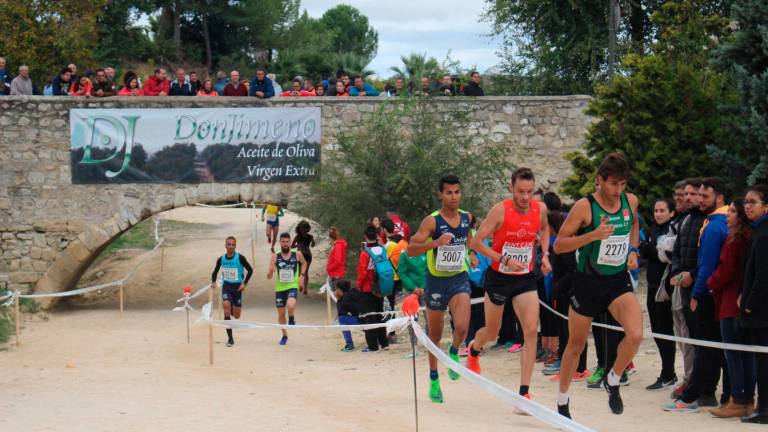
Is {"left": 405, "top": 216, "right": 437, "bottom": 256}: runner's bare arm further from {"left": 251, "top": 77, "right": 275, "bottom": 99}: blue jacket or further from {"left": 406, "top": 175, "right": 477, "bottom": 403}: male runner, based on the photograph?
{"left": 251, "top": 77, "right": 275, "bottom": 99}: blue jacket

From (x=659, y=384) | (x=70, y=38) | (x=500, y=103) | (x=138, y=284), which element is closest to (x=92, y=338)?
(x=138, y=284)

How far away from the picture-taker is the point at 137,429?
8.62 m

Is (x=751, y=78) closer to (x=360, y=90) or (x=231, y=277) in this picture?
(x=231, y=277)

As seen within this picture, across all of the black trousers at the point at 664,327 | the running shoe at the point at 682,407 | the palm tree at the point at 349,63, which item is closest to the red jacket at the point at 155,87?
the black trousers at the point at 664,327

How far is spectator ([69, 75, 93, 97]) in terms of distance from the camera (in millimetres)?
19922

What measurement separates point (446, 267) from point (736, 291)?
243cm

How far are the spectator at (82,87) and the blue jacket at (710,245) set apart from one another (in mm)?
14392

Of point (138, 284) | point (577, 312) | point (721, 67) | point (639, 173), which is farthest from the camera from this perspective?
point (138, 284)

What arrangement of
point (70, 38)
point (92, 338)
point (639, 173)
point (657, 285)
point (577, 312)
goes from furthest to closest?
point (70, 38) → point (92, 338) → point (639, 173) → point (657, 285) → point (577, 312)

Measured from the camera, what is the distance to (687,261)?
874 centimetres

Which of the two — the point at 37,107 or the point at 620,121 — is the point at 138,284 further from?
the point at 620,121

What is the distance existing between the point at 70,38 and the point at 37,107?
7.65 metres

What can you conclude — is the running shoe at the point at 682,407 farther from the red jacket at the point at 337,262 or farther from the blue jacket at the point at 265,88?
the blue jacket at the point at 265,88

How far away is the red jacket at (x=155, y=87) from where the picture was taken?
20391 millimetres
